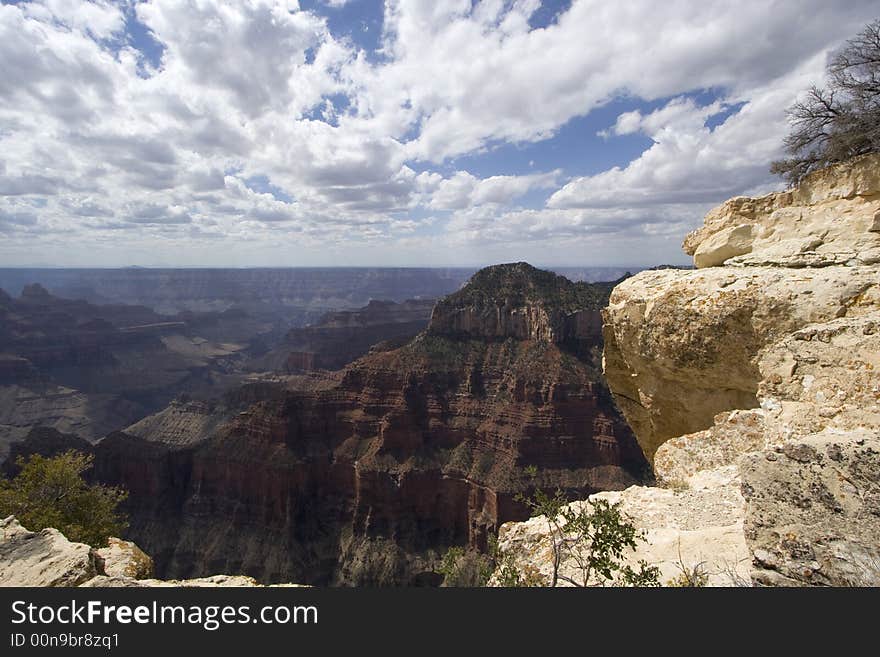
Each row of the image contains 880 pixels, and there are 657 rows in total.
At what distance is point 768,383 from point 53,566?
34.3 feet

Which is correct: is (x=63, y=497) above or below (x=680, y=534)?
below

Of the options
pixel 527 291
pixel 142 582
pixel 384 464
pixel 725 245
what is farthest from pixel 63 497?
pixel 527 291

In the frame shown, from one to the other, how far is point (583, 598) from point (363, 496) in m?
48.2

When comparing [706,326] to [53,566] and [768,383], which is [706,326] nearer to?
[768,383]

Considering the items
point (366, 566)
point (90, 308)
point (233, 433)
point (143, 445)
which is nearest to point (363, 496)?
point (366, 566)

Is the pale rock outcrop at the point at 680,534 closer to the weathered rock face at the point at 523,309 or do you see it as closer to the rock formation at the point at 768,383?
the rock formation at the point at 768,383

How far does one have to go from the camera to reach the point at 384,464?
48.5 meters

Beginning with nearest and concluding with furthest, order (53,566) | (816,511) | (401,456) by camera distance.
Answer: (816,511)
(53,566)
(401,456)

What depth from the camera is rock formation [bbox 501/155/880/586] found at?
11.7ft

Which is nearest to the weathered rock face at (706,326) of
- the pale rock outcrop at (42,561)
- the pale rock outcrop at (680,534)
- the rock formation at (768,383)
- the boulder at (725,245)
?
the rock formation at (768,383)

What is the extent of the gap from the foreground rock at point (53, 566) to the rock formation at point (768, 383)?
472cm

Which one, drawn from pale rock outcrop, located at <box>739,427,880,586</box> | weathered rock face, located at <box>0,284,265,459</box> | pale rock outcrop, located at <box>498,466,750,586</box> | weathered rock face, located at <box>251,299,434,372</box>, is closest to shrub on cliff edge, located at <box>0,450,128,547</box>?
pale rock outcrop, located at <box>498,466,750,586</box>

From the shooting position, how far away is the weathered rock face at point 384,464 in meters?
44.4

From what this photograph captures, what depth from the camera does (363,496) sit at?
47469 millimetres
